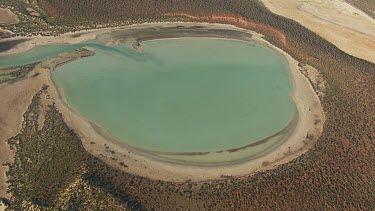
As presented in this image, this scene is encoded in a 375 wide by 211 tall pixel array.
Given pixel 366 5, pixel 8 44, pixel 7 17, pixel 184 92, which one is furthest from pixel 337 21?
pixel 8 44

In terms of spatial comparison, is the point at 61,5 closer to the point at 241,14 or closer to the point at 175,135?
the point at 241,14

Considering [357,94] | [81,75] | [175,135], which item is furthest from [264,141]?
[81,75]

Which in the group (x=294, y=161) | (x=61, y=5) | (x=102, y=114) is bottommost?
(x=294, y=161)

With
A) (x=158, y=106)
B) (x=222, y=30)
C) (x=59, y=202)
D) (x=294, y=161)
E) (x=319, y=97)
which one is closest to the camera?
(x=59, y=202)

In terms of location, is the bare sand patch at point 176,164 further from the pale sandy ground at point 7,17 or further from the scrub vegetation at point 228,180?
the pale sandy ground at point 7,17

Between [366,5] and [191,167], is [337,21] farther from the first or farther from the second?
[191,167]

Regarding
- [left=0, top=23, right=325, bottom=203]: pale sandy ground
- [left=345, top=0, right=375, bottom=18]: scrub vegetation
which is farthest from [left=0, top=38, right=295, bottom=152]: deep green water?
[left=345, top=0, right=375, bottom=18]: scrub vegetation

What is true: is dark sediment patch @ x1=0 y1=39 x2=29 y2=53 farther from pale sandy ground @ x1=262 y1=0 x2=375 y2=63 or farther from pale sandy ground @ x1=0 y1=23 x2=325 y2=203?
pale sandy ground @ x1=262 y1=0 x2=375 y2=63

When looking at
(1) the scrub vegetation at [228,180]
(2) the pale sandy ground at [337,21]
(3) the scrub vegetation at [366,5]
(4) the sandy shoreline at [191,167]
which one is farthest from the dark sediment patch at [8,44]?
(3) the scrub vegetation at [366,5]
